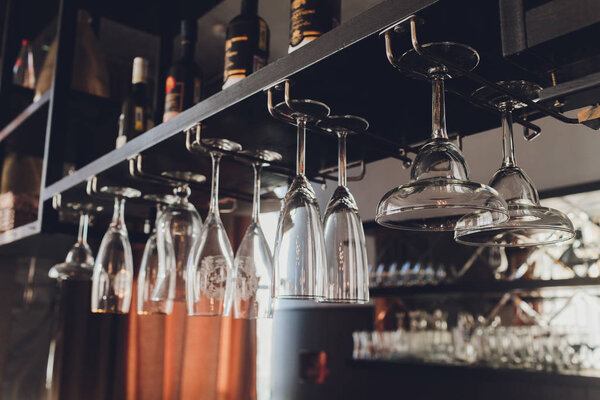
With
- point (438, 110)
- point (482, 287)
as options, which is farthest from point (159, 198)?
point (482, 287)

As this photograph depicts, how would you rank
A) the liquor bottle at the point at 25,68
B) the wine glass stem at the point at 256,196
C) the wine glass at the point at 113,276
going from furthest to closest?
the liquor bottle at the point at 25,68 → the wine glass at the point at 113,276 → the wine glass stem at the point at 256,196

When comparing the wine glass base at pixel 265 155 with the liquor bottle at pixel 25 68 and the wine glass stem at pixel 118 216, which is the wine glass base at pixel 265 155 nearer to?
the wine glass stem at pixel 118 216

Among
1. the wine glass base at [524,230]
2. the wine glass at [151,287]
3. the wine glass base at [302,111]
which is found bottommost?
the wine glass at [151,287]

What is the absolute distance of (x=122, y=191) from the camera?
1.19 m

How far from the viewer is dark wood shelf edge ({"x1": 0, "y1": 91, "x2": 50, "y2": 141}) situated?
1.44 m

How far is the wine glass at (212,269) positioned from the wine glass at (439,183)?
1.08ft

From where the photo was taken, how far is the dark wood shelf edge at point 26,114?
1.44m

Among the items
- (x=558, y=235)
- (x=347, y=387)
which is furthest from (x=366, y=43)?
(x=347, y=387)

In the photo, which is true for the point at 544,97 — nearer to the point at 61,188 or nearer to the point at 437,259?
the point at 61,188

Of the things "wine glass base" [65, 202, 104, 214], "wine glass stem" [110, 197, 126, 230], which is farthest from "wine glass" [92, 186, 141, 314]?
"wine glass base" [65, 202, 104, 214]

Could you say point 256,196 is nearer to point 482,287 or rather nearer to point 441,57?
point 441,57

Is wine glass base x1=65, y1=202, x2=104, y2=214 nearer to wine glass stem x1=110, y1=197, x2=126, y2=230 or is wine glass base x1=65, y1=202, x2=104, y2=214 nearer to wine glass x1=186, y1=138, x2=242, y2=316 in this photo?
wine glass stem x1=110, y1=197, x2=126, y2=230

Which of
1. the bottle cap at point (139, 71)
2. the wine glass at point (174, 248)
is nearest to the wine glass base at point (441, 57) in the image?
the wine glass at point (174, 248)

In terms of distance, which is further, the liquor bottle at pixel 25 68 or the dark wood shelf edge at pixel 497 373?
the liquor bottle at pixel 25 68
